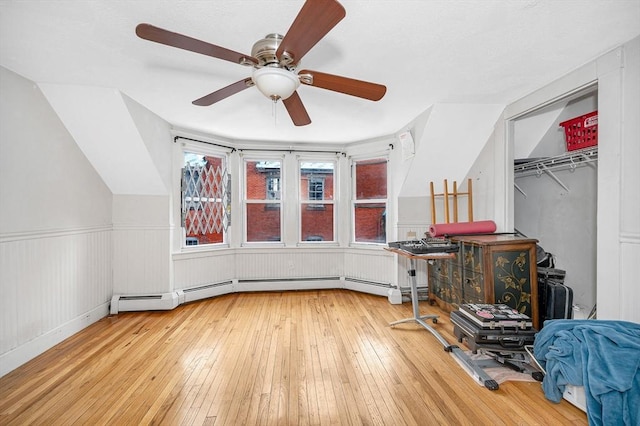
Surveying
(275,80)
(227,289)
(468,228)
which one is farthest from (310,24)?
(227,289)

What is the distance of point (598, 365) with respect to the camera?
144 centimetres

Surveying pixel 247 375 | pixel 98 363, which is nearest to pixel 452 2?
pixel 247 375

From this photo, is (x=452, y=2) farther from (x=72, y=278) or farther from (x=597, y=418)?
(x=72, y=278)

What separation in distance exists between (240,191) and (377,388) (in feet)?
10.2

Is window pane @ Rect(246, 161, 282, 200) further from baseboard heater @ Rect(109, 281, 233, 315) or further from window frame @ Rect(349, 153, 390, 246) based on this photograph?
baseboard heater @ Rect(109, 281, 233, 315)

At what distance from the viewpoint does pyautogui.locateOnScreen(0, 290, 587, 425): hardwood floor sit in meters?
1.59

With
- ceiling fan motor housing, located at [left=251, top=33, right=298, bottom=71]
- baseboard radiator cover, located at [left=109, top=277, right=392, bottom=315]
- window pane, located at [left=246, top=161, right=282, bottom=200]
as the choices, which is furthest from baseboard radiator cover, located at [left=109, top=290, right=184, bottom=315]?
ceiling fan motor housing, located at [left=251, top=33, right=298, bottom=71]

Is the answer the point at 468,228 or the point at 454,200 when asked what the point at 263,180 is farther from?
the point at 468,228

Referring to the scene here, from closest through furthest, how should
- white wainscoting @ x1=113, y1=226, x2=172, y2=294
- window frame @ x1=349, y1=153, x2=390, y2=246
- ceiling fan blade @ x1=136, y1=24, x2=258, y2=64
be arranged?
1. ceiling fan blade @ x1=136, y1=24, x2=258, y2=64
2. white wainscoting @ x1=113, y1=226, x2=172, y2=294
3. window frame @ x1=349, y1=153, x2=390, y2=246

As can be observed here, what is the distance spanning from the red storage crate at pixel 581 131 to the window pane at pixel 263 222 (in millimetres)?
3480

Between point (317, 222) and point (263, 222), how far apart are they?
2.74 ft

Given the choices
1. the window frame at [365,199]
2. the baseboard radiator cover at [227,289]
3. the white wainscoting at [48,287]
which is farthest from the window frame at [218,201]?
the window frame at [365,199]

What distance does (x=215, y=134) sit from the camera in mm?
3746

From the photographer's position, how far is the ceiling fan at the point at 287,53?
3.64 ft
